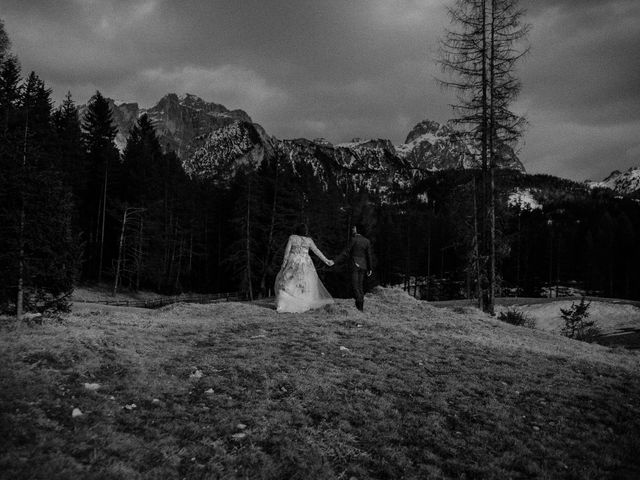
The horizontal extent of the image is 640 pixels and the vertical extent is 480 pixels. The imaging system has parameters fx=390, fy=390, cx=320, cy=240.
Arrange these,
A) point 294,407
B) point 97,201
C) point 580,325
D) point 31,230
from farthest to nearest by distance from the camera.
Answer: point 97,201
point 580,325
point 31,230
point 294,407

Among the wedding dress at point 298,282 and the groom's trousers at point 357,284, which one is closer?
the groom's trousers at point 357,284

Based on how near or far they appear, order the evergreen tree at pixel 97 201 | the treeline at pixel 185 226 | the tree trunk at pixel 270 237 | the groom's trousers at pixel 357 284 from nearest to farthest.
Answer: the treeline at pixel 185 226
the groom's trousers at pixel 357 284
the tree trunk at pixel 270 237
the evergreen tree at pixel 97 201

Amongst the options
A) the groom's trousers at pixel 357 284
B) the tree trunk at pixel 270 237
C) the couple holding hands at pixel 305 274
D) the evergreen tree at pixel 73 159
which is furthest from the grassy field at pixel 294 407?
the evergreen tree at pixel 73 159

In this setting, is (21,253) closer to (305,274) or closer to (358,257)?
(305,274)

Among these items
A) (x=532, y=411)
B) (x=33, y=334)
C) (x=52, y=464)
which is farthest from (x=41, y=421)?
(x=532, y=411)

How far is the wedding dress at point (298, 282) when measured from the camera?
13039 millimetres

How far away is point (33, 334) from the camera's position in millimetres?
6848

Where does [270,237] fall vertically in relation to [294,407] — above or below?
above

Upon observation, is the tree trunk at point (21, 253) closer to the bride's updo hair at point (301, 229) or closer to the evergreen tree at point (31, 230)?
the evergreen tree at point (31, 230)

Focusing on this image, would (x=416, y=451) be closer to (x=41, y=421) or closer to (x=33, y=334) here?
(x=41, y=421)

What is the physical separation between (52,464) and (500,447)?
4.72 m

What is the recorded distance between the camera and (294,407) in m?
5.29

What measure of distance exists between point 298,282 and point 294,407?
26.3 feet

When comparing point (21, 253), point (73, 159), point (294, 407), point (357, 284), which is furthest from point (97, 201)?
point (294, 407)
